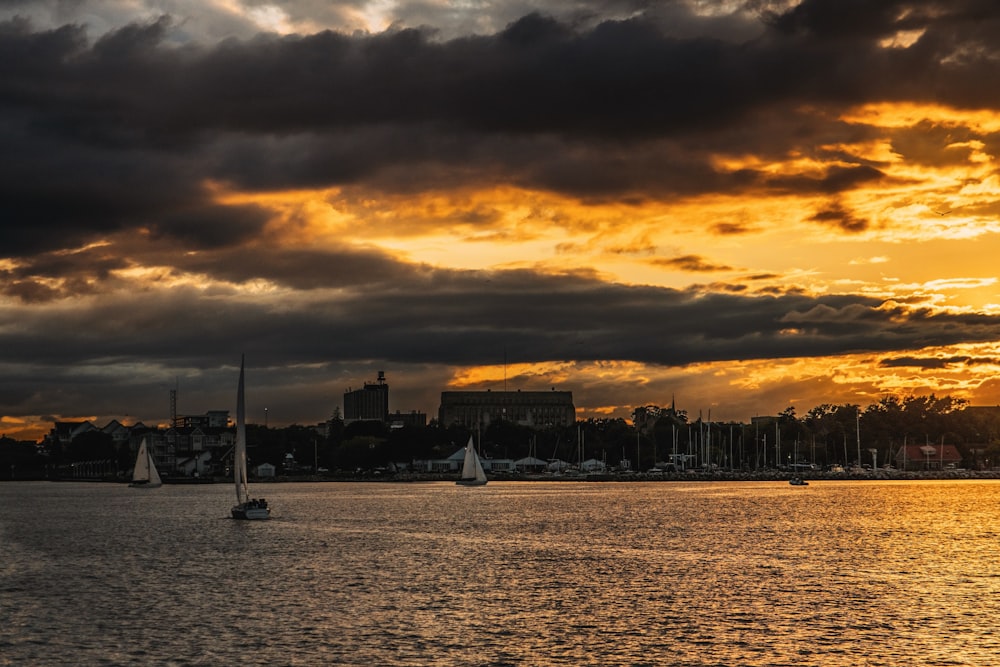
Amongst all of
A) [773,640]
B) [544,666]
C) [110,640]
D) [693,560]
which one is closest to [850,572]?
[693,560]

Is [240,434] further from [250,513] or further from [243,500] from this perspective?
[243,500]

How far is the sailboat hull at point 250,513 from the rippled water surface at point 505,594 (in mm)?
8022

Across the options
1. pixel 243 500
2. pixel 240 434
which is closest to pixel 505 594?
pixel 240 434

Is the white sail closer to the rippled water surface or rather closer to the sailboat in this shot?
the sailboat

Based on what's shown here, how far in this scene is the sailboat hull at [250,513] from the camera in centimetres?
14388

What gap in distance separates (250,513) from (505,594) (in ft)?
255

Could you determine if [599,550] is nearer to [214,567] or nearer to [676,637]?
[214,567]

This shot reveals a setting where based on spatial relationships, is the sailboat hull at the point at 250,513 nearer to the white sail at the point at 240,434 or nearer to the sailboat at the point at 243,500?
the sailboat at the point at 243,500

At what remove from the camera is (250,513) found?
474 ft

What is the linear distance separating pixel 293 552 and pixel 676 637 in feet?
177

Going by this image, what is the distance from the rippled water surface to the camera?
53.9m

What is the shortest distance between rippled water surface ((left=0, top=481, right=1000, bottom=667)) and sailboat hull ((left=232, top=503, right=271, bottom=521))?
8022mm

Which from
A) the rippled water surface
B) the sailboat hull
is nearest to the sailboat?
the sailboat hull

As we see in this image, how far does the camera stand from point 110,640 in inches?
2283
